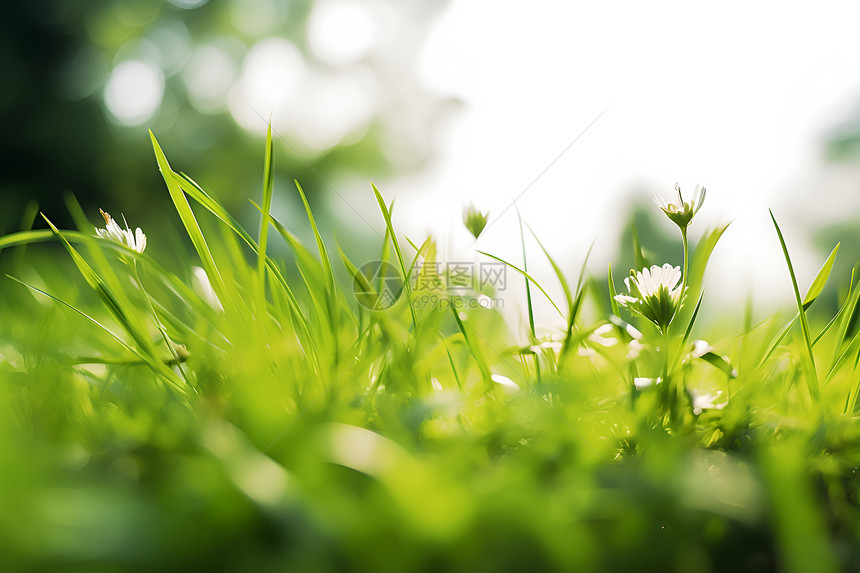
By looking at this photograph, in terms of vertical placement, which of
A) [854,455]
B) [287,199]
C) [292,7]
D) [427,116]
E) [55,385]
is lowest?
[854,455]

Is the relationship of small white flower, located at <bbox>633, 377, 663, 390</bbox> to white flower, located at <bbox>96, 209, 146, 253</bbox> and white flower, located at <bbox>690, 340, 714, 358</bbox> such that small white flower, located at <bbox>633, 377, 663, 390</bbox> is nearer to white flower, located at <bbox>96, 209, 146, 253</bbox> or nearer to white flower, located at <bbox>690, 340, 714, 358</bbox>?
white flower, located at <bbox>690, 340, 714, 358</bbox>

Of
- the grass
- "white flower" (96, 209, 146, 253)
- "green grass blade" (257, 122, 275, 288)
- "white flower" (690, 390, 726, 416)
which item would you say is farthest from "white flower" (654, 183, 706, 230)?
"white flower" (96, 209, 146, 253)

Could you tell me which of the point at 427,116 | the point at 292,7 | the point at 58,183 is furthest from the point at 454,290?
the point at 292,7

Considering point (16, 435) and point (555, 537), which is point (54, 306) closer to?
point (16, 435)

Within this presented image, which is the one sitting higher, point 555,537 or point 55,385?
point 55,385

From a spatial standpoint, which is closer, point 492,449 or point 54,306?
point 492,449

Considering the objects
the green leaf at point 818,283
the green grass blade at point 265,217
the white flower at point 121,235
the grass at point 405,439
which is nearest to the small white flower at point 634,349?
the grass at point 405,439

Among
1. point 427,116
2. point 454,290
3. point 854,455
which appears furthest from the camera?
point 427,116

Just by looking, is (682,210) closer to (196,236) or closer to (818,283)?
(818,283)

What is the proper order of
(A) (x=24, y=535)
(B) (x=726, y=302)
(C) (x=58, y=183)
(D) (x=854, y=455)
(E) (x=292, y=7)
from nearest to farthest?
(A) (x=24, y=535) → (D) (x=854, y=455) → (B) (x=726, y=302) → (C) (x=58, y=183) → (E) (x=292, y=7)
